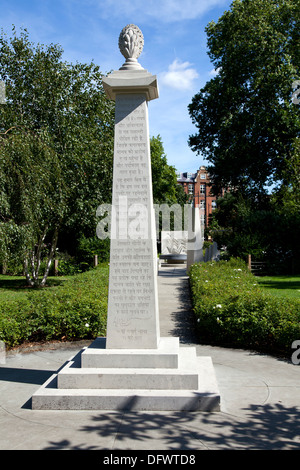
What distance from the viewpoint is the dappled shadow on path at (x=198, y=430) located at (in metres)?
4.04

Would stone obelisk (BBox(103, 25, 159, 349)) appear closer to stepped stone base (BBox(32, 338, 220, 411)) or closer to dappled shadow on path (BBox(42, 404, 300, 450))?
stepped stone base (BBox(32, 338, 220, 411))

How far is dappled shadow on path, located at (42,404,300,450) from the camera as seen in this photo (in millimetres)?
4035

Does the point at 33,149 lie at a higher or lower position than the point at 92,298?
higher

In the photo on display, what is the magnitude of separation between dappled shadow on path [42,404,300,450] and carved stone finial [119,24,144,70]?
4197 millimetres

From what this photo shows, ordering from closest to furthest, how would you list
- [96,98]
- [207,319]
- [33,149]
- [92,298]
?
1. [207,319]
2. [92,298]
3. [33,149]
4. [96,98]

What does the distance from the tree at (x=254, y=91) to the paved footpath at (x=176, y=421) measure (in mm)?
22933

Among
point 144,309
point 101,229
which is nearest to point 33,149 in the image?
point 144,309

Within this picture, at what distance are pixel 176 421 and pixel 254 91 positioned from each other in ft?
89.5

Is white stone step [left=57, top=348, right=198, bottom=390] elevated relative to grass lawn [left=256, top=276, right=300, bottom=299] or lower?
elevated

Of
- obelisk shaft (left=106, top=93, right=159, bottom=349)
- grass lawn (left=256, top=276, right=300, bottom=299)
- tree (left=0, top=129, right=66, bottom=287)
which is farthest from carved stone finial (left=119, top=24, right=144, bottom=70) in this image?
grass lawn (left=256, top=276, right=300, bottom=299)

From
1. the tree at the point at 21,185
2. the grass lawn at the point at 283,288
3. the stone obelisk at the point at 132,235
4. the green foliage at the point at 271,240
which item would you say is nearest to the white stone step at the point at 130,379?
the stone obelisk at the point at 132,235

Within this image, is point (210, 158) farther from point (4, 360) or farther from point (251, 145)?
point (4, 360)

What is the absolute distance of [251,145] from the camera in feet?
93.3

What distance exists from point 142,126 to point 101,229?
50.3ft
